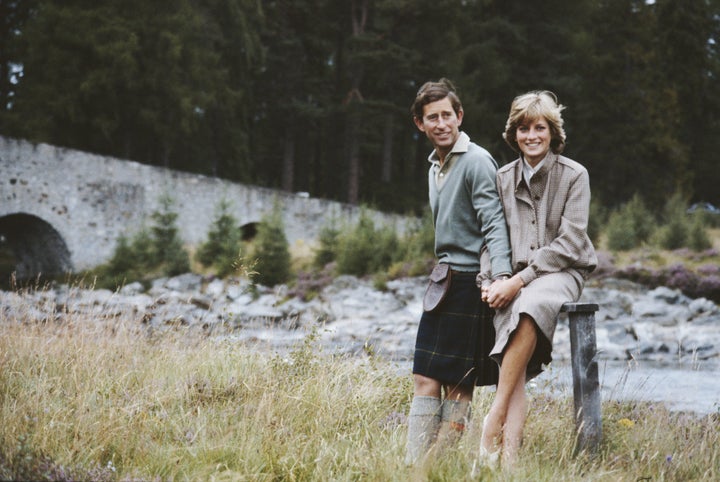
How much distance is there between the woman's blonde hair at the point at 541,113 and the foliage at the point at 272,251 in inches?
445

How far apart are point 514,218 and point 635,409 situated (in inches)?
70.9

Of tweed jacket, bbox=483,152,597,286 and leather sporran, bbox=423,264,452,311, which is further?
leather sporran, bbox=423,264,452,311

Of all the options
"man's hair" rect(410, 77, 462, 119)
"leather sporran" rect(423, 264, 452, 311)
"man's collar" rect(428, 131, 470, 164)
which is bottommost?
"leather sporran" rect(423, 264, 452, 311)

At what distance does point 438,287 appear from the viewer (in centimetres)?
273

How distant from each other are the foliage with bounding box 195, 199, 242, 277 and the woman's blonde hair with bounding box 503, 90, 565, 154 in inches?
464

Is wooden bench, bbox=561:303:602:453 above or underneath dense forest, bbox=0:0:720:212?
underneath

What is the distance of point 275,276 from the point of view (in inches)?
542

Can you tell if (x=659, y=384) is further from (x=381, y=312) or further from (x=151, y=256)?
(x=151, y=256)

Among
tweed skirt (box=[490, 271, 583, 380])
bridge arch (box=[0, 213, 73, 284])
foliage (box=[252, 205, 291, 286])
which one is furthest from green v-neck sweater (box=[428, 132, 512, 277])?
bridge arch (box=[0, 213, 73, 284])

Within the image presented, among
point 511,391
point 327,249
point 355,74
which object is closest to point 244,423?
point 511,391

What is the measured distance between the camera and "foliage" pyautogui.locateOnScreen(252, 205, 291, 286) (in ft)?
45.0

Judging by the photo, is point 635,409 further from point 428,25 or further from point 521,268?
point 428,25

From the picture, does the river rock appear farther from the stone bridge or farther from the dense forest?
the dense forest

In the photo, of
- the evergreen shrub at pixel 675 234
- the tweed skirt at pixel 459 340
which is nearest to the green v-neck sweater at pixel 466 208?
Answer: the tweed skirt at pixel 459 340
